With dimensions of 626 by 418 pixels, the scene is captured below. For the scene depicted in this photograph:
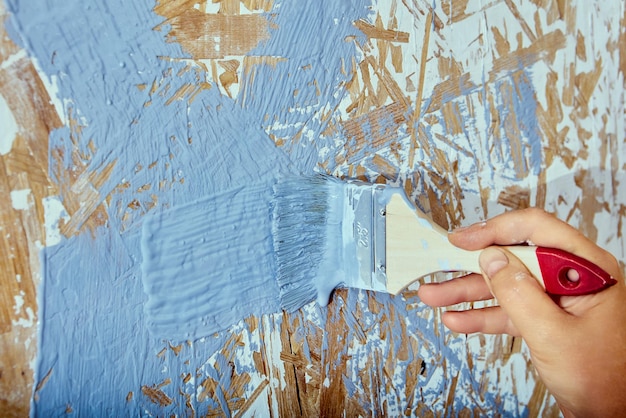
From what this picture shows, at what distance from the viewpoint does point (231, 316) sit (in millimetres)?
1000

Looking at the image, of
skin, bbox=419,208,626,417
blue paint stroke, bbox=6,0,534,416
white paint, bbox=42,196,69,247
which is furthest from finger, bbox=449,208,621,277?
white paint, bbox=42,196,69,247

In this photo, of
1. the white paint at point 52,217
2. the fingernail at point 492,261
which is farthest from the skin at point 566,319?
the white paint at point 52,217

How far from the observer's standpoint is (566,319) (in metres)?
0.76

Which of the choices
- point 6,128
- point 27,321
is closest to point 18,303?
point 27,321

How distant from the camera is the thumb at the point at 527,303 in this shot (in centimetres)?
75

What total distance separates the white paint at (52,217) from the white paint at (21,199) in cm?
2

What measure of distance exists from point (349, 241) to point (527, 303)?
336 mm

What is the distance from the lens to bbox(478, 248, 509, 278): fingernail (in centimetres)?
80

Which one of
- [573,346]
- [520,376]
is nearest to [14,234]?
[573,346]

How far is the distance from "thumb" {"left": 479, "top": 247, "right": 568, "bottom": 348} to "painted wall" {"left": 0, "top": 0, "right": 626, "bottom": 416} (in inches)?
14.1

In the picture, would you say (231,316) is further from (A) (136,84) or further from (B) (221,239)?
(A) (136,84)

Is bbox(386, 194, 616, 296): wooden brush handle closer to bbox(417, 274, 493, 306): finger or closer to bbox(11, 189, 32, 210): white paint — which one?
bbox(417, 274, 493, 306): finger

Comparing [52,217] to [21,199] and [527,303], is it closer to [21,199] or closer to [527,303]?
[21,199]

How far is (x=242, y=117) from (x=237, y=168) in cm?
9
